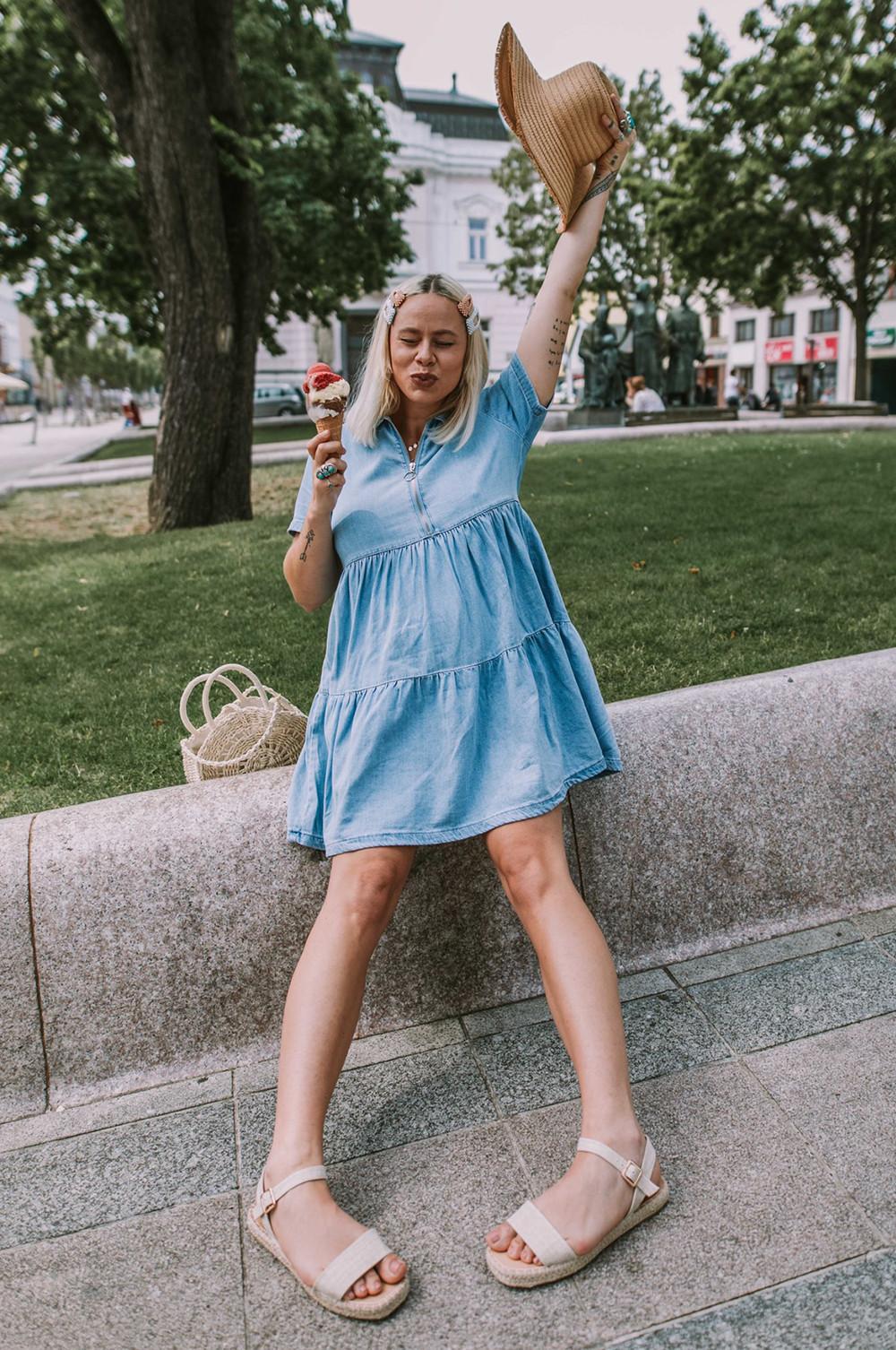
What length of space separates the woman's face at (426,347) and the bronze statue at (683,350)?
2090 centimetres

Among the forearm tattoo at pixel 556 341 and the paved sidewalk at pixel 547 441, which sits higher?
the forearm tattoo at pixel 556 341

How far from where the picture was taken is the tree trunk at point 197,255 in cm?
884

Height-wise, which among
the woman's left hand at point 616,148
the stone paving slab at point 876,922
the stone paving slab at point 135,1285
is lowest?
the stone paving slab at point 135,1285

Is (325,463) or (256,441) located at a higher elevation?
(325,463)

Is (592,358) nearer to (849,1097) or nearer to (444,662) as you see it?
(444,662)

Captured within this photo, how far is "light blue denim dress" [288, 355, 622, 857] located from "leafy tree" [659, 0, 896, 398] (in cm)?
2367

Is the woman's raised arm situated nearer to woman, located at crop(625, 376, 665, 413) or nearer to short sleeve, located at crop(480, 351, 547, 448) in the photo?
short sleeve, located at crop(480, 351, 547, 448)

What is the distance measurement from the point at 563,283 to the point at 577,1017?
179cm

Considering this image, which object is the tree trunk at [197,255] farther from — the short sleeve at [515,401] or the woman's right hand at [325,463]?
the woman's right hand at [325,463]

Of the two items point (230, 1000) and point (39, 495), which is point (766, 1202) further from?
point (39, 495)

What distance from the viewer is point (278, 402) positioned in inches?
1518

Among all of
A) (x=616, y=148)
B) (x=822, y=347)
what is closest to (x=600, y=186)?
(x=616, y=148)

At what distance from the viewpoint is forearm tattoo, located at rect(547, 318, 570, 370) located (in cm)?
285

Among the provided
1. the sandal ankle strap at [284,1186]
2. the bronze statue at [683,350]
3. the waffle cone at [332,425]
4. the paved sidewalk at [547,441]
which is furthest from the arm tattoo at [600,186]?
the bronze statue at [683,350]
